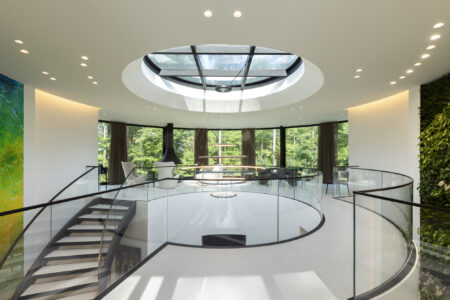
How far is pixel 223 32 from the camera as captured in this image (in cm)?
302

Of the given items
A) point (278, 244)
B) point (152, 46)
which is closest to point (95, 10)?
point (152, 46)

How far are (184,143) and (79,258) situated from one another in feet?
30.7

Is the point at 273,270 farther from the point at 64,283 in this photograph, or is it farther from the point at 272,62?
the point at 272,62

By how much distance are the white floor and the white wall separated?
1860 millimetres

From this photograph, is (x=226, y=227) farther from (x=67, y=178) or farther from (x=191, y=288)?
(x=67, y=178)

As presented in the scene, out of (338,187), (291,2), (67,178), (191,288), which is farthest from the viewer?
(338,187)

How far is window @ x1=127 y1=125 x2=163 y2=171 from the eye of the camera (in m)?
11.8

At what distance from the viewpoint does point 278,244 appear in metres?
4.24

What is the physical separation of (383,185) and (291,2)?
5.59 meters

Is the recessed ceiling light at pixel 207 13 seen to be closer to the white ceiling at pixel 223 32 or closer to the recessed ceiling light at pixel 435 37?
Result: the white ceiling at pixel 223 32

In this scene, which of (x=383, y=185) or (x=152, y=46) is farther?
(x=383, y=185)

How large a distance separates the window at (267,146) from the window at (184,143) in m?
4.31

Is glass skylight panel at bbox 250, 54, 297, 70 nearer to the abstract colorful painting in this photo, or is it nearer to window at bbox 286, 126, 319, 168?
the abstract colorful painting

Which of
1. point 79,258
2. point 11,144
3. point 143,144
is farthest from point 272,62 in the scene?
point 143,144
